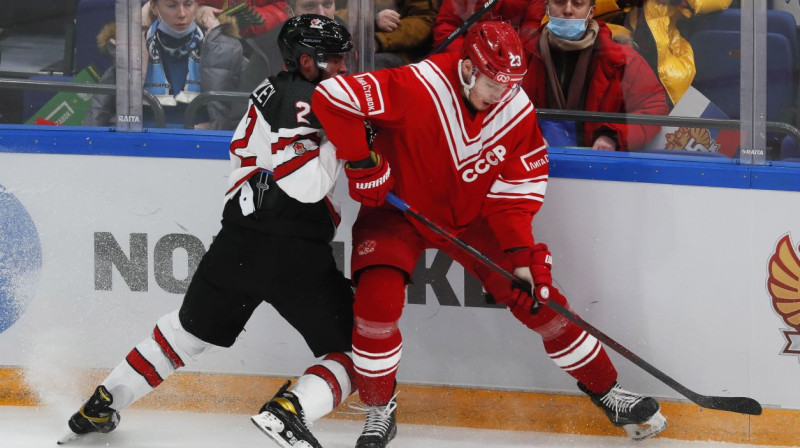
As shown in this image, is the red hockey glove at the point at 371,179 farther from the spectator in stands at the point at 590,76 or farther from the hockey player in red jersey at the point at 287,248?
the spectator in stands at the point at 590,76

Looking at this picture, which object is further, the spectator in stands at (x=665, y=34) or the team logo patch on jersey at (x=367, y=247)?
the spectator in stands at (x=665, y=34)

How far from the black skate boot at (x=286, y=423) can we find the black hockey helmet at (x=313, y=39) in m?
0.86

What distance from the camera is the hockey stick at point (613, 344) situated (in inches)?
120

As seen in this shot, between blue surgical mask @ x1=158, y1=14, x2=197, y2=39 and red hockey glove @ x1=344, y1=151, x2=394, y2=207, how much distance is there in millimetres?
731

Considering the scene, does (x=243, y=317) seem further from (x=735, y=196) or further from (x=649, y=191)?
(x=735, y=196)

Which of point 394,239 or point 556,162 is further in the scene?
point 556,162

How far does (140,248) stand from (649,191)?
5.00ft

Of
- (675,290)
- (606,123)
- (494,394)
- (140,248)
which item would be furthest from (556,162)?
(140,248)

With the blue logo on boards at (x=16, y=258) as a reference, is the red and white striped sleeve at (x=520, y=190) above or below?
above

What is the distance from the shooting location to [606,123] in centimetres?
334

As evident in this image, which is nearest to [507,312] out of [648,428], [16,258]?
[648,428]

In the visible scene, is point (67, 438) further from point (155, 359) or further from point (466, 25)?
point (466, 25)

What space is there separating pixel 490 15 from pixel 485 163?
531 mm

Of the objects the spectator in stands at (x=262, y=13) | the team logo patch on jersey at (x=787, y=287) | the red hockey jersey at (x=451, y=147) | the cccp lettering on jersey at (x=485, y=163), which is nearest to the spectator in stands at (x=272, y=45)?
the spectator in stands at (x=262, y=13)
